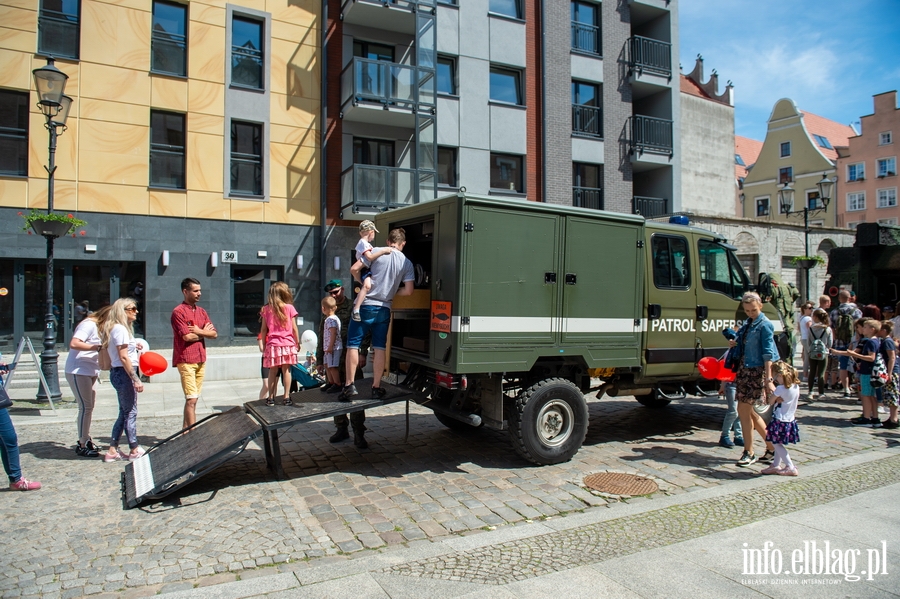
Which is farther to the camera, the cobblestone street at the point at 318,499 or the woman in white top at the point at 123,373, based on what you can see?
the woman in white top at the point at 123,373

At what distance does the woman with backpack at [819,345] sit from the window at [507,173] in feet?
39.5

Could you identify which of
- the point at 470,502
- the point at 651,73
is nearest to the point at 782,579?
the point at 470,502

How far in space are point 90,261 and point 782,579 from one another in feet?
53.7

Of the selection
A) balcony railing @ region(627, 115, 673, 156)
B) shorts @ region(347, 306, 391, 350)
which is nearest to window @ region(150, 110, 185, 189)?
shorts @ region(347, 306, 391, 350)

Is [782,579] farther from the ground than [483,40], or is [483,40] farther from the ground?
[483,40]

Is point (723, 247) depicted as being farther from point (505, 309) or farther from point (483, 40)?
point (483, 40)

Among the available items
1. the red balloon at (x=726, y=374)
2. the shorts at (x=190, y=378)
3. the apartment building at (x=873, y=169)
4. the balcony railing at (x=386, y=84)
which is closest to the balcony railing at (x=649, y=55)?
the balcony railing at (x=386, y=84)

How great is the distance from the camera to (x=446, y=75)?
2017 cm

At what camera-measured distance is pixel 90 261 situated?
1514 cm

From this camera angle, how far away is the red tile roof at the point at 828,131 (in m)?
49.9

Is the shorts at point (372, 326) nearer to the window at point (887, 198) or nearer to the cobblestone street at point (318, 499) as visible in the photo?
the cobblestone street at point (318, 499)

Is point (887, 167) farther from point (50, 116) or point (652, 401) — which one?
point (50, 116)

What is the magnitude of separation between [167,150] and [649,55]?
1881cm

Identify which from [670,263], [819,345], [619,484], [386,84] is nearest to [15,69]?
[386,84]
